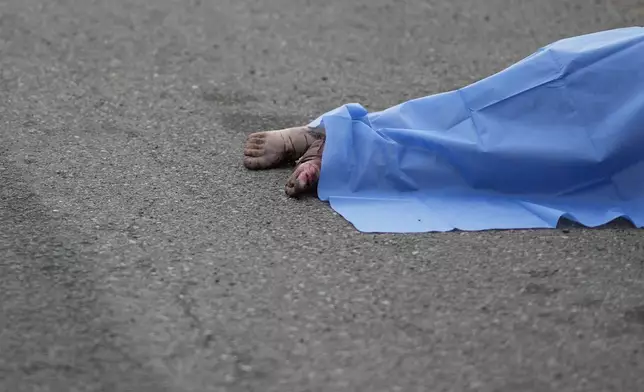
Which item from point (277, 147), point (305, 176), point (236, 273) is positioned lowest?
point (236, 273)

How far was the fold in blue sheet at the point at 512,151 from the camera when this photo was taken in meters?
2.86

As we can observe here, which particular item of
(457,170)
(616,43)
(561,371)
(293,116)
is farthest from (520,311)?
(293,116)

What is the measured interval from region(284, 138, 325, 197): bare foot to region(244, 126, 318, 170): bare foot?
14 cm

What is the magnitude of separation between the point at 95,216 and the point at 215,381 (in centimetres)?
97

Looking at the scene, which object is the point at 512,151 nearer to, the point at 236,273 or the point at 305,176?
the point at 305,176

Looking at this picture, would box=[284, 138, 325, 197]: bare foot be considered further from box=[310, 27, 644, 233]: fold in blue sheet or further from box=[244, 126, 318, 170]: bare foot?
box=[244, 126, 318, 170]: bare foot

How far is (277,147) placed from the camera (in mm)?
3197

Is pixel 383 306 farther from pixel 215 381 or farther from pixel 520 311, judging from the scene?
pixel 215 381

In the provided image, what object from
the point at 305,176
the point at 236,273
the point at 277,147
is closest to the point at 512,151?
the point at 305,176

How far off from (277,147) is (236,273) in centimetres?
81

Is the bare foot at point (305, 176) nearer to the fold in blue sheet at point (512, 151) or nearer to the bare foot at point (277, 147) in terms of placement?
the fold in blue sheet at point (512, 151)

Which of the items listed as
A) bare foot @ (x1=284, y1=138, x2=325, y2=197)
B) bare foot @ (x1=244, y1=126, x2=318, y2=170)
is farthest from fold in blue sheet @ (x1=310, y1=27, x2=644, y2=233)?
bare foot @ (x1=244, y1=126, x2=318, y2=170)

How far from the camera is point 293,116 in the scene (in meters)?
3.92

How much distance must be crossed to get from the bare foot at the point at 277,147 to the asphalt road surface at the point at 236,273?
0.32 feet
